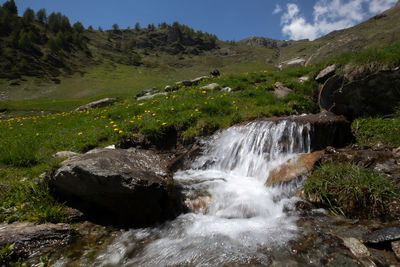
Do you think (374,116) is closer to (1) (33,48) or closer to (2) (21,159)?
(2) (21,159)

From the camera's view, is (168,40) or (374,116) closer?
(374,116)

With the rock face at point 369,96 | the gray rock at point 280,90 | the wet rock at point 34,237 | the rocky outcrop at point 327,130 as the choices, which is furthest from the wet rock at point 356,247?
the gray rock at point 280,90

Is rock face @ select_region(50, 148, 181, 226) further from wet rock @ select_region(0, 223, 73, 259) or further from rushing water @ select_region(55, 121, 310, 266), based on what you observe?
wet rock @ select_region(0, 223, 73, 259)

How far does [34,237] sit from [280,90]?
10.3 metres

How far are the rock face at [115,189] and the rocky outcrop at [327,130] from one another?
4.52m

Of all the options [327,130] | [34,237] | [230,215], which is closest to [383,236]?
[230,215]

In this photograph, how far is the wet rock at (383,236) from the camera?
2964 millimetres

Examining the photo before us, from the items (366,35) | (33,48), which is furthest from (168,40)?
(366,35)

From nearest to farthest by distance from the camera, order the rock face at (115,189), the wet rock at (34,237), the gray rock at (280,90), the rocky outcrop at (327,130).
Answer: the wet rock at (34,237) → the rock face at (115,189) → the rocky outcrop at (327,130) → the gray rock at (280,90)

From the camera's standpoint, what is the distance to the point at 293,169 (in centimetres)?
507

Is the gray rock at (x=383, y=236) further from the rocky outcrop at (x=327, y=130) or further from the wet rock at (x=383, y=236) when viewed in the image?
the rocky outcrop at (x=327, y=130)

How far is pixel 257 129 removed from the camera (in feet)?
22.1

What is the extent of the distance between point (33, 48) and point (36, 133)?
99.4 metres

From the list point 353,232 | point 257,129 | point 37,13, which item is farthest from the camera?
point 37,13
